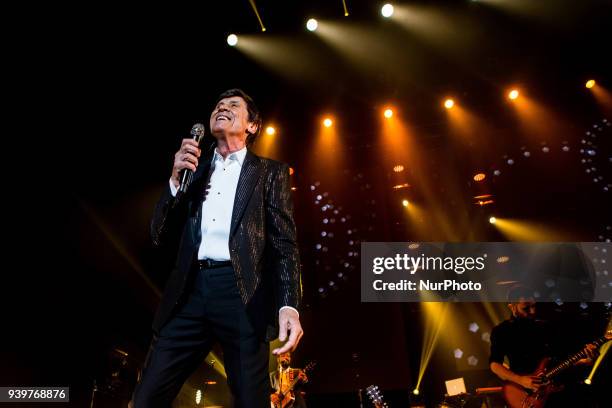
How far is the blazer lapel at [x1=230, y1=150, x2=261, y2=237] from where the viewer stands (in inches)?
57.2

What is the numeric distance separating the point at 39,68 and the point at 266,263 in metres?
3.66

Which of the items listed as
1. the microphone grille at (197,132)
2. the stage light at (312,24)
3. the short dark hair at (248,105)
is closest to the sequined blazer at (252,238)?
the microphone grille at (197,132)

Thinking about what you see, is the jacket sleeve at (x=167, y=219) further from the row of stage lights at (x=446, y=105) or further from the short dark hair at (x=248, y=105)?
the row of stage lights at (x=446, y=105)

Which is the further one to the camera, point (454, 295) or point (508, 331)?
point (454, 295)

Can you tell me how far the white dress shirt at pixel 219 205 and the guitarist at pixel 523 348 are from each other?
4167 mm

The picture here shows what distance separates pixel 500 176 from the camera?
756cm

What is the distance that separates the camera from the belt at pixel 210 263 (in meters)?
1.37

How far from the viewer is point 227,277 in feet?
4.42

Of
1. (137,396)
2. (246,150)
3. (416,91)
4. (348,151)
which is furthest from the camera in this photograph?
(348,151)

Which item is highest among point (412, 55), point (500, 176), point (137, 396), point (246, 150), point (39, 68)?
point (412, 55)

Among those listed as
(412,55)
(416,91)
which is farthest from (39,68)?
(416,91)

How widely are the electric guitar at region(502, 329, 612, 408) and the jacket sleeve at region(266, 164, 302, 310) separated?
411 cm

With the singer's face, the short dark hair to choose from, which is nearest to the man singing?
the singer's face

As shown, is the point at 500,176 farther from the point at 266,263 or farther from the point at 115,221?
the point at 266,263
